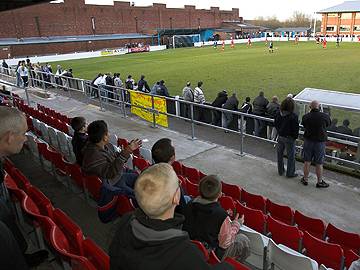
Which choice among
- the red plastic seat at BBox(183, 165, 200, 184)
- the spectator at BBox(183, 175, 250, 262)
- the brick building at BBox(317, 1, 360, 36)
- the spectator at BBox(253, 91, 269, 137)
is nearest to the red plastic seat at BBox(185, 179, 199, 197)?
the red plastic seat at BBox(183, 165, 200, 184)

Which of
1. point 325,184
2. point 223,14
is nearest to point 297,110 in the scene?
point 325,184

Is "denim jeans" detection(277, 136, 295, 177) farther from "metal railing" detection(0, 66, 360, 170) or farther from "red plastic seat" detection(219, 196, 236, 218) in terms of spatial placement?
"red plastic seat" detection(219, 196, 236, 218)

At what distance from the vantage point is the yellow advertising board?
1062cm

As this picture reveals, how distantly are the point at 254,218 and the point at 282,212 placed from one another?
0.64 m

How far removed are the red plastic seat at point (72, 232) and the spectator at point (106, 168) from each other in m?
0.61

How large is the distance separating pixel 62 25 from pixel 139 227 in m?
61.4

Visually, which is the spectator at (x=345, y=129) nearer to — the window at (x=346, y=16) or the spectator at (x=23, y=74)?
the spectator at (x=23, y=74)

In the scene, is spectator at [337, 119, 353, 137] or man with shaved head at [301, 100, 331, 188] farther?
spectator at [337, 119, 353, 137]

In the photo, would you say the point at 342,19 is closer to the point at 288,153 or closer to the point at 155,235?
the point at 288,153

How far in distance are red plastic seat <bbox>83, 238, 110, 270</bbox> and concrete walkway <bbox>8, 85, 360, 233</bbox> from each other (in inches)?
159

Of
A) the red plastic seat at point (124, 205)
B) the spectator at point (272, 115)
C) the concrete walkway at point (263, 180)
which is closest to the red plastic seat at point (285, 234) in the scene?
the red plastic seat at point (124, 205)

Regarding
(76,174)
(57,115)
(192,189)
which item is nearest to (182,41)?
(57,115)

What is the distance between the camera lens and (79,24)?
58.8 metres

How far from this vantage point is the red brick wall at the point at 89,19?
52094 mm
